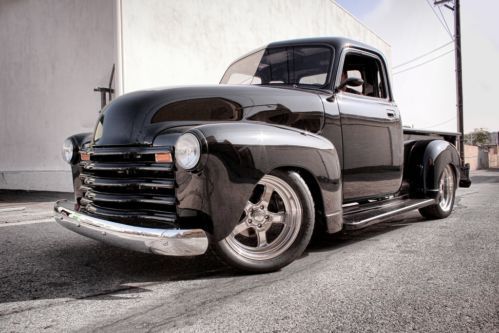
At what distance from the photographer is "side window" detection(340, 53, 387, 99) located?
4.18 m

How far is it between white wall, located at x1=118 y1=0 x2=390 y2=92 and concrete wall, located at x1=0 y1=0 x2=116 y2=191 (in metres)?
0.71

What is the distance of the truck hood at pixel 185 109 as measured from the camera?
2.79 meters

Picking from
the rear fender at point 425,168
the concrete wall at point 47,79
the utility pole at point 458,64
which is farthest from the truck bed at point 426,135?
the utility pole at point 458,64

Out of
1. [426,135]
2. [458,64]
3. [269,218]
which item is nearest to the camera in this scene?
[269,218]

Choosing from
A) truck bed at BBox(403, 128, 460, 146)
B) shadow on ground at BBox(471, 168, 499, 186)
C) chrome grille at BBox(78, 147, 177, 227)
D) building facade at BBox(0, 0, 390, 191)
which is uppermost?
building facade at BBox(0, 0, 390, 191)

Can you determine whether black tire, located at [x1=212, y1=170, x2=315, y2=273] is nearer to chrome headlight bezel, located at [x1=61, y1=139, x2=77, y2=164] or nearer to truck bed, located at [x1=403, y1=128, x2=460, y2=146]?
chrome headlight bezel, located at [x1=61, y1=139, x2=77, y2=164]

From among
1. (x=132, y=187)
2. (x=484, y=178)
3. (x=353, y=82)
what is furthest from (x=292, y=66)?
(x=484, y=178)

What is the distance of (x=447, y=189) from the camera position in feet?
17.7

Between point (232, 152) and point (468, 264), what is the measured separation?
5.96ft

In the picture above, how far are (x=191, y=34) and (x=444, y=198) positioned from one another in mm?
6894

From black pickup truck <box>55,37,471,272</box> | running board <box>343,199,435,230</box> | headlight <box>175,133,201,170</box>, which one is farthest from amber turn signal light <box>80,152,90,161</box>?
running board <box>343,199,435,230</box>

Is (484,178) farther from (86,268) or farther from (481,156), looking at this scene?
(481,156)

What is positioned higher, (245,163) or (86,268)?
(245,163)

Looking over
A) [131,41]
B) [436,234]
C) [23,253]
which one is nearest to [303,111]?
[436,234]
